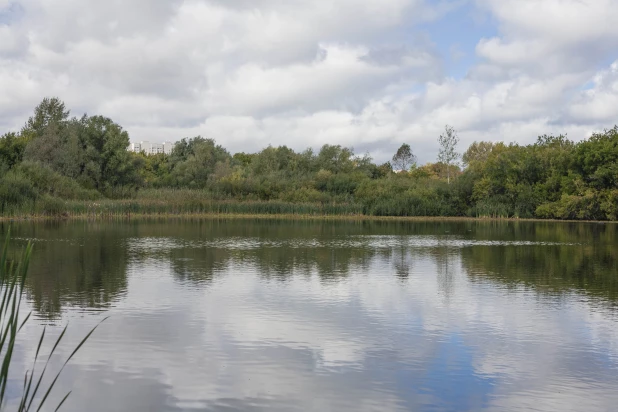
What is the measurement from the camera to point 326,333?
398 inches

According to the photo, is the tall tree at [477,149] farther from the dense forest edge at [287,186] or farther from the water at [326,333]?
the water at [326,333]

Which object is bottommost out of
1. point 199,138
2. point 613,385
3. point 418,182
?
point 613,385

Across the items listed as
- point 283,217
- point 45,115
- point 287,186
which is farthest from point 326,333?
point 45,115

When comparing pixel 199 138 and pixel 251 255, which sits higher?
pixel 199 138

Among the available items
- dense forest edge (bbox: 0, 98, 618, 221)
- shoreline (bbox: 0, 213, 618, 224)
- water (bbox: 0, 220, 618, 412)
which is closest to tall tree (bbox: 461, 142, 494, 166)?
dense forest edge (bbox: 0, 98, 618, 221)

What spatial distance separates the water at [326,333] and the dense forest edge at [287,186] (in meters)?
30.2

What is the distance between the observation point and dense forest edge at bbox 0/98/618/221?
4938 cm

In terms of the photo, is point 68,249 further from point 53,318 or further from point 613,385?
point 613,385

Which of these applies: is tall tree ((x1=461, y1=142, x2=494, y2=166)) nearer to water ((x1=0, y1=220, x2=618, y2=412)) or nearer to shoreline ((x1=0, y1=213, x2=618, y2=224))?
shoreline ((x1=0, y1=213, x2=618, y2=224))

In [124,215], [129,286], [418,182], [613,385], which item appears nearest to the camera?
[613,385]

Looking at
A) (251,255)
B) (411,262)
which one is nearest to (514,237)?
(411,262)

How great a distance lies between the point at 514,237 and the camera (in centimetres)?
3244

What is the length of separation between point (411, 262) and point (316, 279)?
5289 mm

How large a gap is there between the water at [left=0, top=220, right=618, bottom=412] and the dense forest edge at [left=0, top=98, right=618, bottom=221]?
99.2 feet
